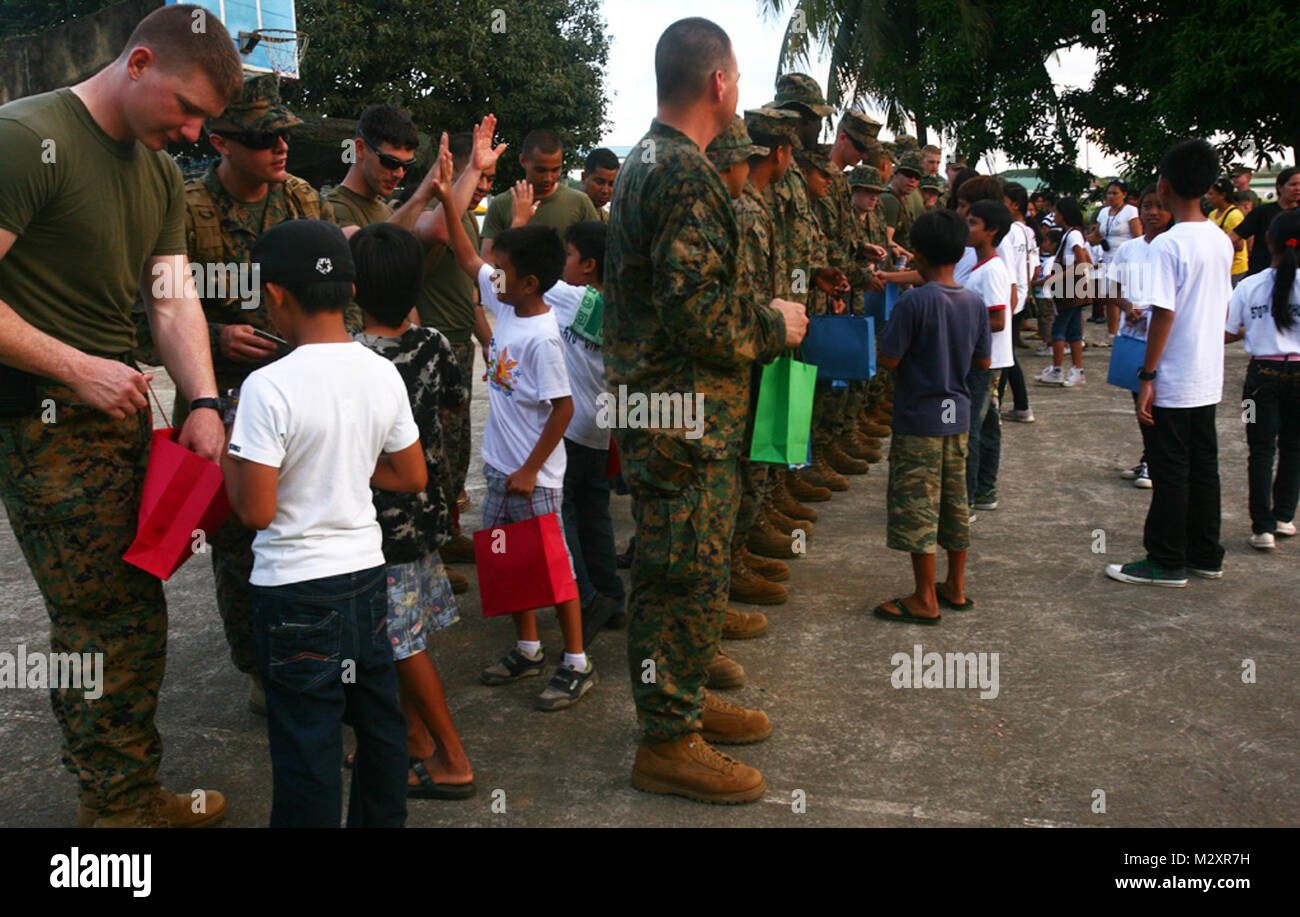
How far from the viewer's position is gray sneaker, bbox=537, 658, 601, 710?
12.4 ft

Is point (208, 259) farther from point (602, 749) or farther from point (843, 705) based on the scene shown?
point (843, 705)

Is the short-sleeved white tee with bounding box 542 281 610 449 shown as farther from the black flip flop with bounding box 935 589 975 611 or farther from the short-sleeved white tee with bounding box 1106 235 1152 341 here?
the short-sleeved white tee with bounding box 1106 235 1152 341

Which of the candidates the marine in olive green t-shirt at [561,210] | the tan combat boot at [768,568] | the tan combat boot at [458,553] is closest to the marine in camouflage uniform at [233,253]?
the tan combat boot at [458,553]

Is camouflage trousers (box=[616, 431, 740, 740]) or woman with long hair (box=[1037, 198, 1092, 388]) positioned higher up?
woman with long hair (box=[1037, 198, 1092, 388])

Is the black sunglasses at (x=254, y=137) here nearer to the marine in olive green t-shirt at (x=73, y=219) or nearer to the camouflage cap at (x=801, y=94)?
the marine in olive green t-shirt at (x=73, y=219)

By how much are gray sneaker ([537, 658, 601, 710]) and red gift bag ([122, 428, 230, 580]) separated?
62.1 inches

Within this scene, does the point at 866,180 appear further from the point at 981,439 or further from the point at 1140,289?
the point at 1140,289

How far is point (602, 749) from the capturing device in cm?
350

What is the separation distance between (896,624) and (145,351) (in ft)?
10.7

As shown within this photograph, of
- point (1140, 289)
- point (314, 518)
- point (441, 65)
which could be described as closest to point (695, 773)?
point (314, 518)

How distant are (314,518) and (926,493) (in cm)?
298

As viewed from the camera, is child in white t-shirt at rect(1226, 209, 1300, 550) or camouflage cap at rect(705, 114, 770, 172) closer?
camouflage cap at rect(705, 114, 770, 172)

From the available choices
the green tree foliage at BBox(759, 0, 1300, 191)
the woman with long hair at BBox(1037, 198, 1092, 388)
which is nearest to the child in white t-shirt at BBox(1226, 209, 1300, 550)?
the woman with long hair at BBox(1037, 198, 1092, 388)
